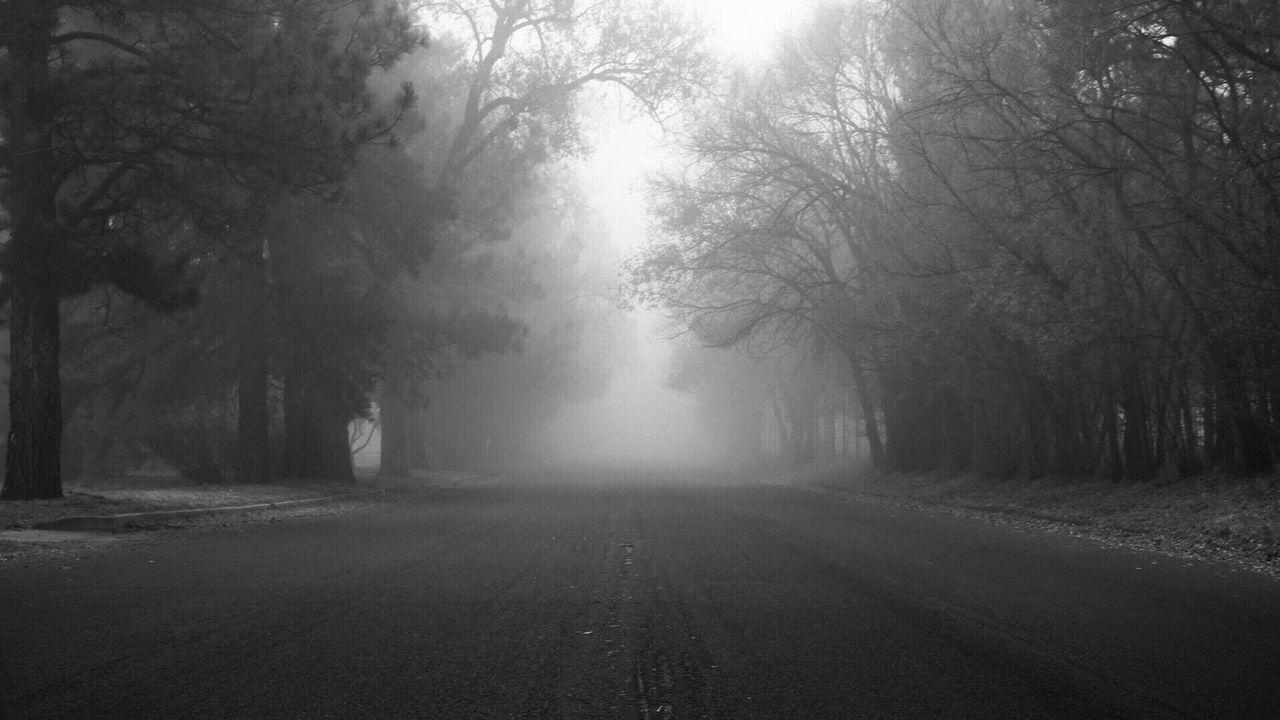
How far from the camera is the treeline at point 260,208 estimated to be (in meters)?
14.9

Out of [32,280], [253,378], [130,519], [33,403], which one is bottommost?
[130,519]

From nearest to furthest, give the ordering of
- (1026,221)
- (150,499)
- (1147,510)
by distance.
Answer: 1. (1147,510)
2. (1026,221)
3. (150,499)

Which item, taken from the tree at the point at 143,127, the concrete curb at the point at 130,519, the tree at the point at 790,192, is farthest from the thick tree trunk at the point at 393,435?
the tree at the point at 143,127

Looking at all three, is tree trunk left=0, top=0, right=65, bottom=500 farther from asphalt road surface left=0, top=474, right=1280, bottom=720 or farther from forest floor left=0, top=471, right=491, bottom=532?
asphalt road surface left=0, top=474, right=1280, bottom=720

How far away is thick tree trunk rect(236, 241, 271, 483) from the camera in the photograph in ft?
73.9

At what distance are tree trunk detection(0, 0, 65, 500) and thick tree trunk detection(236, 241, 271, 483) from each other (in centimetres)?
643

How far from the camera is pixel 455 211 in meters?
22.9

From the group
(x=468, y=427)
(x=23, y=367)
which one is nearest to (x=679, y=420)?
(x=468, y=427)

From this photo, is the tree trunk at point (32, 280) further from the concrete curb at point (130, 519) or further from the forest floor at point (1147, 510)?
the forest floor at point (1147, 510)

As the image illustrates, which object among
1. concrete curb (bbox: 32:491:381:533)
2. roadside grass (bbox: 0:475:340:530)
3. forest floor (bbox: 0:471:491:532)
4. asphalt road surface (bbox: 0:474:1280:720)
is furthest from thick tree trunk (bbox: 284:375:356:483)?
asphalt road surface (bbox: 0:474:1280:720)

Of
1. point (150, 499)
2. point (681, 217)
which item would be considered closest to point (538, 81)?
point (681, 217)

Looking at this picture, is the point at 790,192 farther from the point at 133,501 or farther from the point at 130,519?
the point at 130,519

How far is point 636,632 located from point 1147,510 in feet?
34.9

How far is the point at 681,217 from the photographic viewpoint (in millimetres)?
28250
